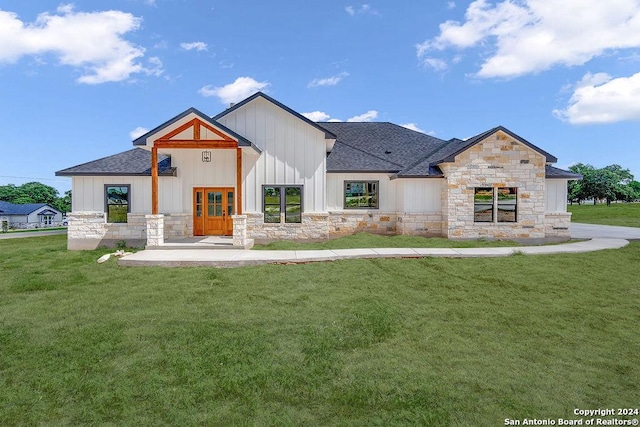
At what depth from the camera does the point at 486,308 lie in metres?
6.85

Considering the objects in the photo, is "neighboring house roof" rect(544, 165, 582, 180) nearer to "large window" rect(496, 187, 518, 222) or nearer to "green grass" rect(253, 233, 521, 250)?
"large window" rect(496, 187, 518, 222)

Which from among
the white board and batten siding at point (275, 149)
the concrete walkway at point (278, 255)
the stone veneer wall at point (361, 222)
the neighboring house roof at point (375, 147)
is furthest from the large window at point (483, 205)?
the white board and batten siding at point (275, 149)

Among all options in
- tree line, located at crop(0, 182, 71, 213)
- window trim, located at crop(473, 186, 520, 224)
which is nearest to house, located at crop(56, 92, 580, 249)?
window trim, located at crop(473, 186, 520, 224)

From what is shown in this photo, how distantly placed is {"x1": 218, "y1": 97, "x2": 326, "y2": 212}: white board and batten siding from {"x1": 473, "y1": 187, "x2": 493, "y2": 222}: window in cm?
662

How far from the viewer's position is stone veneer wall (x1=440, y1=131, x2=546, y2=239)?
14828 millimetres

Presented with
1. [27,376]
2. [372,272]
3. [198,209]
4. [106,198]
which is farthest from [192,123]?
[27,376]

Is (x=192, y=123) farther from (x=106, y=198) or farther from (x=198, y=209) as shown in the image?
(x=106, y=198)

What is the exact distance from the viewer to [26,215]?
67062mm

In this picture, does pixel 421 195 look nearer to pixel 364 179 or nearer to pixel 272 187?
pixel 364 179

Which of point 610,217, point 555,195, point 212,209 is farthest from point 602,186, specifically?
point 212,209

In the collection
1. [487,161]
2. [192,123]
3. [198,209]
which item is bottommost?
[198,209]

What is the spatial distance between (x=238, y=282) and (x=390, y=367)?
4.91m

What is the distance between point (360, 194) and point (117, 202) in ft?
35.2

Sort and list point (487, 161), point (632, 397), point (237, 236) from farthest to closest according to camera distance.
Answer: point (487, 161)
point (237, 236)
point (632, 397)
